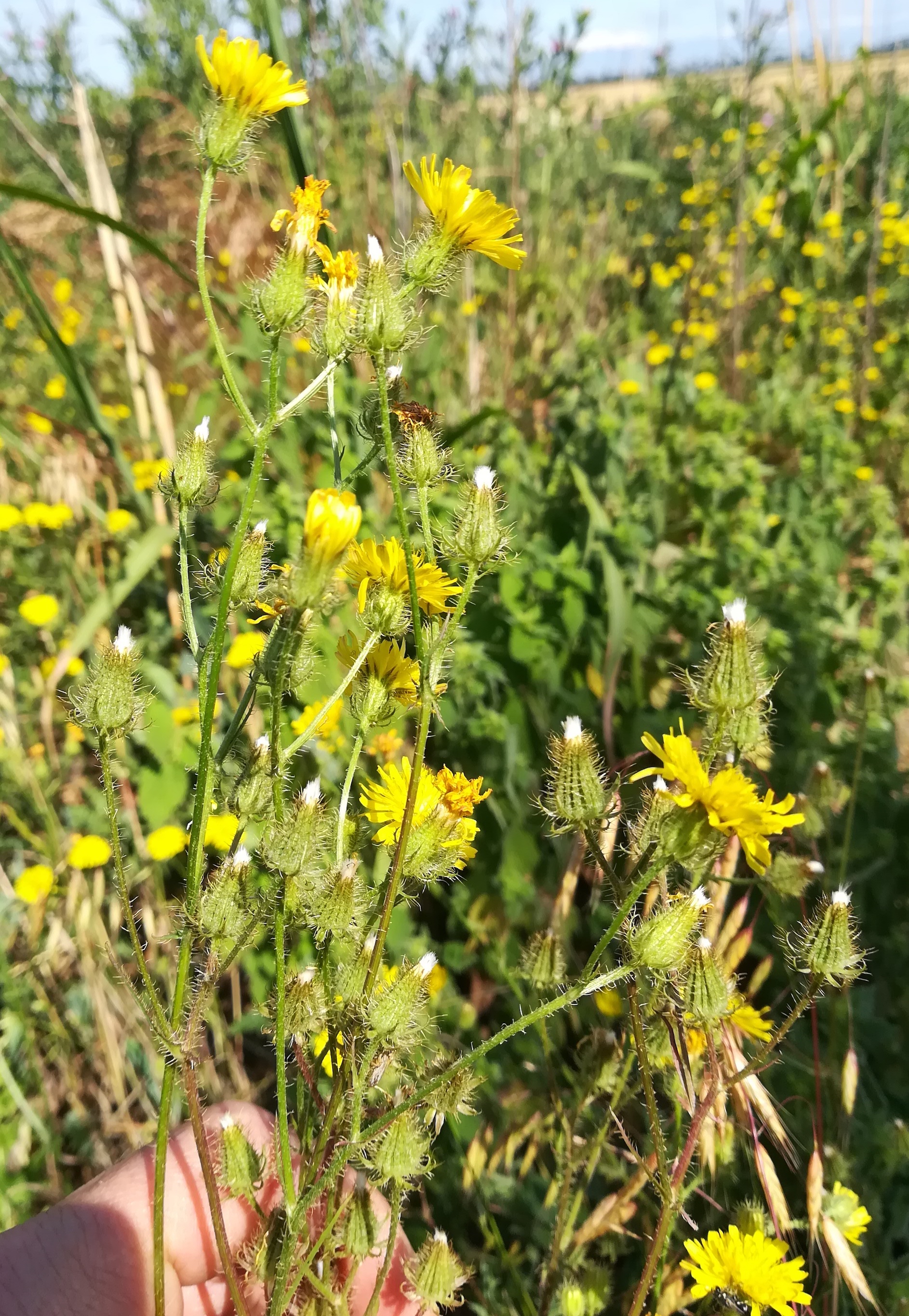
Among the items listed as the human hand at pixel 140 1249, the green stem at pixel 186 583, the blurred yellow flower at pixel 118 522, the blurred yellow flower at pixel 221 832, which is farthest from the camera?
the blurred yellow flower at pixel 118 522

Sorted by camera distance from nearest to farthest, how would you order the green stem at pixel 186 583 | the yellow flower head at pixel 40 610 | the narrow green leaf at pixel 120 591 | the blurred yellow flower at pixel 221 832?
the green stem at pixel 186 583 → the blurred yellow flower at pixel 221 832 → the narrow green leaf at pixel 120 591 → the yellow flower head at pixel 40 610

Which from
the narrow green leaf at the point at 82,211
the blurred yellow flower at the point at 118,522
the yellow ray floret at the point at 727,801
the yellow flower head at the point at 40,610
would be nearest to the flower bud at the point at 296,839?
the yellow ray floret at the point at 727,801

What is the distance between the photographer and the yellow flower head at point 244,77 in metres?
0.66

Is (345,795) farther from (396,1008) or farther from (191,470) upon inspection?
(191,470)

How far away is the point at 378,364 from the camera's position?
0.64 metres

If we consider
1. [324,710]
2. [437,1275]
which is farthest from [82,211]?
[437,1275]

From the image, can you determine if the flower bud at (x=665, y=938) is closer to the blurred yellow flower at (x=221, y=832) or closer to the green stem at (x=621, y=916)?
the green stem at (x=621, y=916)

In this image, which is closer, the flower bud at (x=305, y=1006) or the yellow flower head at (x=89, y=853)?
the flower bud at (x=305, y=1006)

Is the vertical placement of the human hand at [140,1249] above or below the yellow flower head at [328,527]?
below

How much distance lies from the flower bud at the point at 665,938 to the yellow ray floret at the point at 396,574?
30cm

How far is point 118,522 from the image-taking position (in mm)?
2312

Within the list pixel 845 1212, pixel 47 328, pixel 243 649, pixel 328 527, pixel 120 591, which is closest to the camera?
pixel 328 527

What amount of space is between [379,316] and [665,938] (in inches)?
20.5

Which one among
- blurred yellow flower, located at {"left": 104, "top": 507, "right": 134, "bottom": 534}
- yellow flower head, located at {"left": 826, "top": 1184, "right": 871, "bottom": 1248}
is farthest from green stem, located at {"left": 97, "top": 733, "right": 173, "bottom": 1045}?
blurred yellow flower, located at {"left": 104, "top": 507, "right": 134, "bottom": 534}
